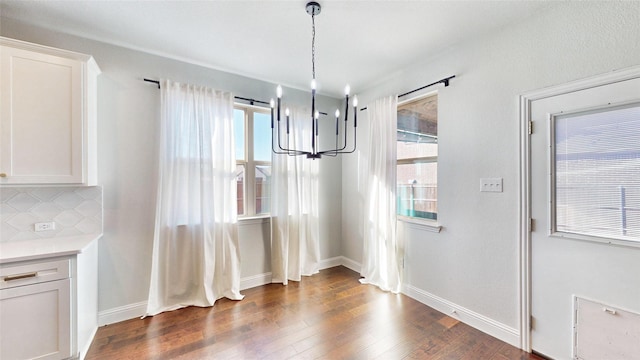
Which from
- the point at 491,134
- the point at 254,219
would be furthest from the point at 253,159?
the point at 491,134

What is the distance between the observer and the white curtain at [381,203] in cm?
302

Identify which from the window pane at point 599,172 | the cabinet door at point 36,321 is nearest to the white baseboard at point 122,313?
the cabinet door at point 36,321

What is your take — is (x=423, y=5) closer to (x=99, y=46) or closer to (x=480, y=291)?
(x=480, y=291)

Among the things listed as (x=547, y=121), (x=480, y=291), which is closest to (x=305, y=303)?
(x=480, y=291)

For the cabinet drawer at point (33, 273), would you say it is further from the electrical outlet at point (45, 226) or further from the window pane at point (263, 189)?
the window pane at point (263, 189)

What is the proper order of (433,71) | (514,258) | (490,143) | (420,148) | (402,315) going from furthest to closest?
(420,148) < (433,71) < (402,315) < (490,143) < (514,258)

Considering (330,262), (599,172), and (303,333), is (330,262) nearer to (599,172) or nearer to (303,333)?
(303,333)

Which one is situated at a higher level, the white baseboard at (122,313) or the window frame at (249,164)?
the window frame at (249,164)

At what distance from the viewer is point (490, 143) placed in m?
2.20

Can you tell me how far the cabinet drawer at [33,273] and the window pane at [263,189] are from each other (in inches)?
74.3

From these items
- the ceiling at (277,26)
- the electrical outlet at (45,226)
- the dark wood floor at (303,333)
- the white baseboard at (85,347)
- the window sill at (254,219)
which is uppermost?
the ceiling at (277,26)

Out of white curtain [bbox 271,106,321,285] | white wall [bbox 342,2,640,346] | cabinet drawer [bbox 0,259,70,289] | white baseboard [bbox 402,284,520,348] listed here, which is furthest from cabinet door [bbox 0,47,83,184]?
white baseboard [bbox 402,284,520,348]

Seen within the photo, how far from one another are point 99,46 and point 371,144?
3.07m

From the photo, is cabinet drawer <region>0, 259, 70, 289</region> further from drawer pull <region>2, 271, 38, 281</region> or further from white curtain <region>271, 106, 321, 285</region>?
white curtain <region>271, 106, 321, 285</region>
